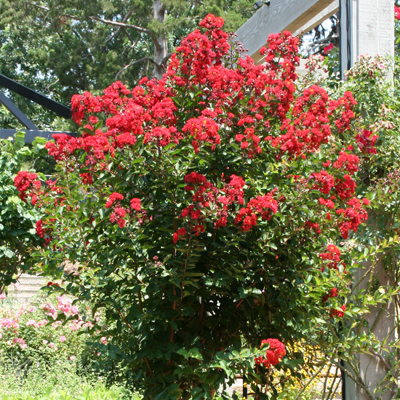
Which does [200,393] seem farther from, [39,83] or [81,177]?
[39,83]

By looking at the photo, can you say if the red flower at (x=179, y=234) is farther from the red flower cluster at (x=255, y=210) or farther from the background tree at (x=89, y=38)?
the background tree at (x=89, y=38)

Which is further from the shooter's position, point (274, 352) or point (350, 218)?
point (350, 218)

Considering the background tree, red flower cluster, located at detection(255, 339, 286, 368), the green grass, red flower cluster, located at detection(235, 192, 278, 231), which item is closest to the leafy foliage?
the green grass

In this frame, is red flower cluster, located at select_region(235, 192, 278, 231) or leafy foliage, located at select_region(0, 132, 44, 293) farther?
leafy foliage, located at select_region(0, 132, 44, 293)

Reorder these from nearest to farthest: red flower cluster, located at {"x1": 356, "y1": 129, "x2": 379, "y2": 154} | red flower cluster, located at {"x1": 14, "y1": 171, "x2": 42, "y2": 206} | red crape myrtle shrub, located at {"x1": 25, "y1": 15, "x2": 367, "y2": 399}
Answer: red crape myrtle shrub, located at {"x1": 25, "y1": 15, "x2": 367, "y2": 399} → red flower cluster, located at {"x1": 14, "y1": 171, "x2": 42, "y2": 206} → red flower cluster, located at {"x1": 356, "y1": 129, "x2": 379, "y2": 154}

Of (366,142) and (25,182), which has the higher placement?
(366,142)

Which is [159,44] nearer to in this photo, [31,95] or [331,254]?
[31,95]

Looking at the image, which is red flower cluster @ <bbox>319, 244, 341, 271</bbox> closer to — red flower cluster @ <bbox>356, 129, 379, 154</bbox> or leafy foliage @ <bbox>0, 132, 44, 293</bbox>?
red flower cluster @ <bbox>356, 129, 379, 154</bbox>

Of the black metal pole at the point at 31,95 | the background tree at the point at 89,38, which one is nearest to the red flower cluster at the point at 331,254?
the black metal pole at the point at 31,95

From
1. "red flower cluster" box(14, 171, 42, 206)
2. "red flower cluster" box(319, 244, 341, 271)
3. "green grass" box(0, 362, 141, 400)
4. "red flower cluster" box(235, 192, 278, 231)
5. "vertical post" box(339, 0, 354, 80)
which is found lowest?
"green grass" box(0, 362, 141, 400)

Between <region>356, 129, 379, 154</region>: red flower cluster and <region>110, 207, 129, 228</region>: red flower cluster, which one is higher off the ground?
<region>356, 129, 379, 154</region>: red flower cluster

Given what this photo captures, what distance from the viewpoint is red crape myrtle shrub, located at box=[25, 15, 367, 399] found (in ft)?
5.59

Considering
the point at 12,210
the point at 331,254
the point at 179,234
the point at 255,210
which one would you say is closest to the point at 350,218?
the point at 331,254

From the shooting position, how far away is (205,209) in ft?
5.30
